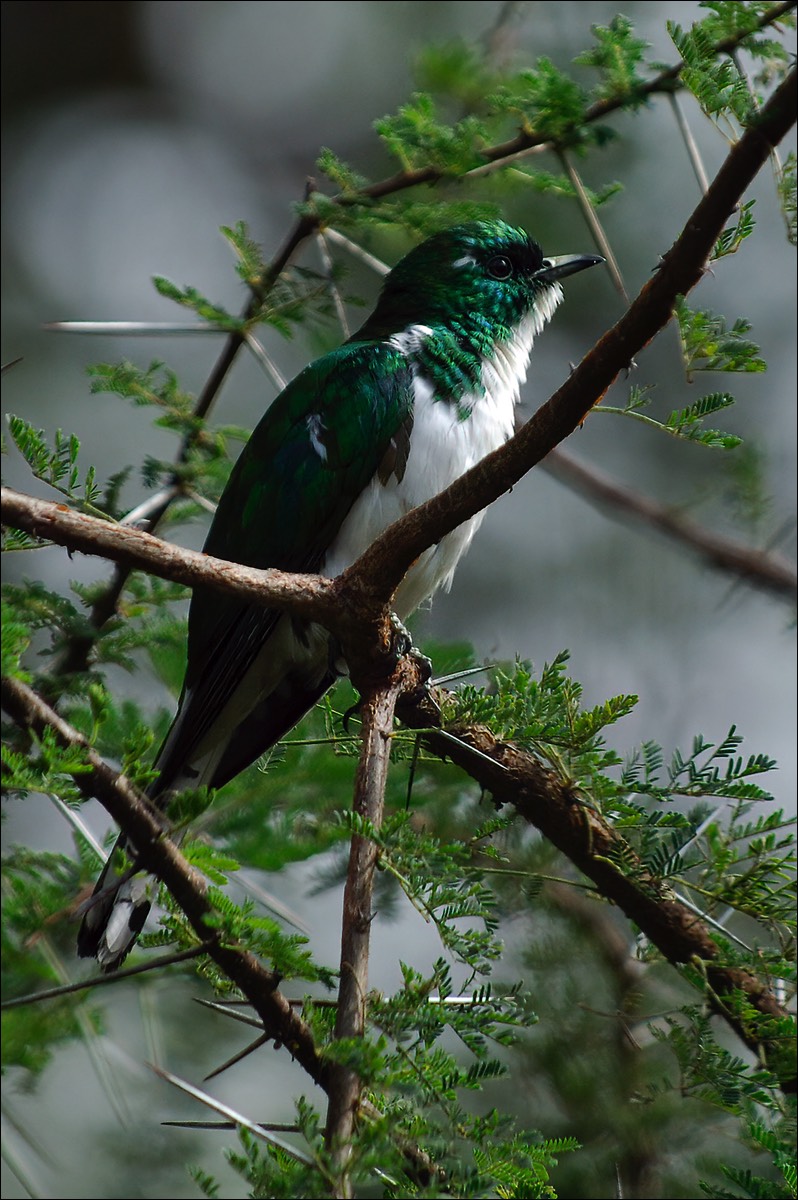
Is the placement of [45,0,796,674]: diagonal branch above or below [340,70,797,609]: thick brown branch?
above

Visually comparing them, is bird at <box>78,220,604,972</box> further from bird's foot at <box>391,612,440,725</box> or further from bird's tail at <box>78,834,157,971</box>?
bird's foot at <box>391,612,440,725</box>

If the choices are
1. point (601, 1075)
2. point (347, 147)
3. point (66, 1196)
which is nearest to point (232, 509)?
point (601, 1075)

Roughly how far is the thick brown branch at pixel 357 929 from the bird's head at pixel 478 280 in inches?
92.0

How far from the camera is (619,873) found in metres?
3.01

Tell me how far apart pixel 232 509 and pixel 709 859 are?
2.25 meters

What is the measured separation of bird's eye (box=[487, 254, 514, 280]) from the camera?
4.89 m

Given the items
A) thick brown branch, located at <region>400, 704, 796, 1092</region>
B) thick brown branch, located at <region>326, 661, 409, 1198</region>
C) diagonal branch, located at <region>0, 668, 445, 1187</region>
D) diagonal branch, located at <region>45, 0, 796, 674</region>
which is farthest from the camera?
diagonal branch, located at <region>45, 0, 796, 674</region>

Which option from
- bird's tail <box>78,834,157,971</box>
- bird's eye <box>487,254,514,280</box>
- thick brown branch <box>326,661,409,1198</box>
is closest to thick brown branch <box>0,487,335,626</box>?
thick brown branch <box>326,661,409,1198</box>

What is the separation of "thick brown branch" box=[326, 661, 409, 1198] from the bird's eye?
254 cm

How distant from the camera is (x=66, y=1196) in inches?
232

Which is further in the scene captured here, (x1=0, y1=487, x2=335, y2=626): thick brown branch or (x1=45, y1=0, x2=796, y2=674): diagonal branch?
(x1=45, y1=0, x2=796, y2=674): diagonal branch

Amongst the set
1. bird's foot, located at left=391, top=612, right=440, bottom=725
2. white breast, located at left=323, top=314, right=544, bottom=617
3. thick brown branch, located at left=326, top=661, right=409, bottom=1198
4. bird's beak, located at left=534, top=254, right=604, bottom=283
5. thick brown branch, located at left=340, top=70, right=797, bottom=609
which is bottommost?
thick brown branch, located at left=326, top=661, right=409, bottom=1198

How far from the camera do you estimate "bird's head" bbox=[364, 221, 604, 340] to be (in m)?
4.77

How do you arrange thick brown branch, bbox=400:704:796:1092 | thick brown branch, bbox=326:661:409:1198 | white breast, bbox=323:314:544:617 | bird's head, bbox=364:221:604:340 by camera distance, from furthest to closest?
1. bird's head, bbox=364:221:604:340
2. white breast, bbox=323:314:544:617
3. thick brown branch, bbox=400:704:796:1092
4. thick brown branch, bbox=326:661:409:1198
